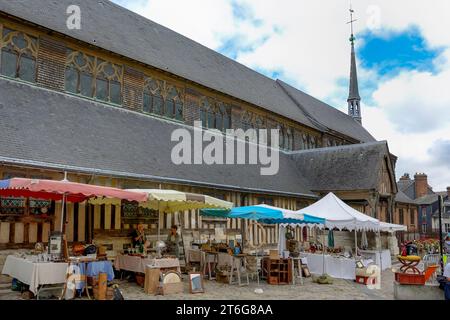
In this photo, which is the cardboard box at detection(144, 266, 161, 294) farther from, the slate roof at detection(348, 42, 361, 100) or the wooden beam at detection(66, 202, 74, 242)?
the slate roof at detection(348, 42, 361, 100)

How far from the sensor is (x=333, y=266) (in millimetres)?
12180

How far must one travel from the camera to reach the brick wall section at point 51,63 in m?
12.2

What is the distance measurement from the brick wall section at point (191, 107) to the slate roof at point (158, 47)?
1.74ft

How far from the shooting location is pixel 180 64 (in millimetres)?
17578

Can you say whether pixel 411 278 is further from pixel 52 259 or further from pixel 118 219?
pixel 118 219

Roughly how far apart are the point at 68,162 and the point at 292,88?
868 inches

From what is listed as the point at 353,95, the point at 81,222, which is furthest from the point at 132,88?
the point at 353,95

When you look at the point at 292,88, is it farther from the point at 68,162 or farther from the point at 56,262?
the point at 56,262

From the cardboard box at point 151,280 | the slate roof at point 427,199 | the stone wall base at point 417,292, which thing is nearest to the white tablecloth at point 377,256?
the stone wall base at point 417,292

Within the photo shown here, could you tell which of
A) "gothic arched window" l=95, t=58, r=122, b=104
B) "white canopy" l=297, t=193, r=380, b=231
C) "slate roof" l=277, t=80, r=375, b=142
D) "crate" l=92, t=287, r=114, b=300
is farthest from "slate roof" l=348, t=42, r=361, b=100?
"crate" l=92, t=287, r=114, b=300

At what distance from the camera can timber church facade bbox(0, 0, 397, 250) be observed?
10281 millimetres

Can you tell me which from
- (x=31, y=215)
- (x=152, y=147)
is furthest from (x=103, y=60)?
(x=31, y=215)

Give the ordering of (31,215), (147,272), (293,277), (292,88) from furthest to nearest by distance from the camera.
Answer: (292,88)
(293,277)
(31,215)
(147,272)

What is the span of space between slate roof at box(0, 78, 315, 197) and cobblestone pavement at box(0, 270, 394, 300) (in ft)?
9.59
